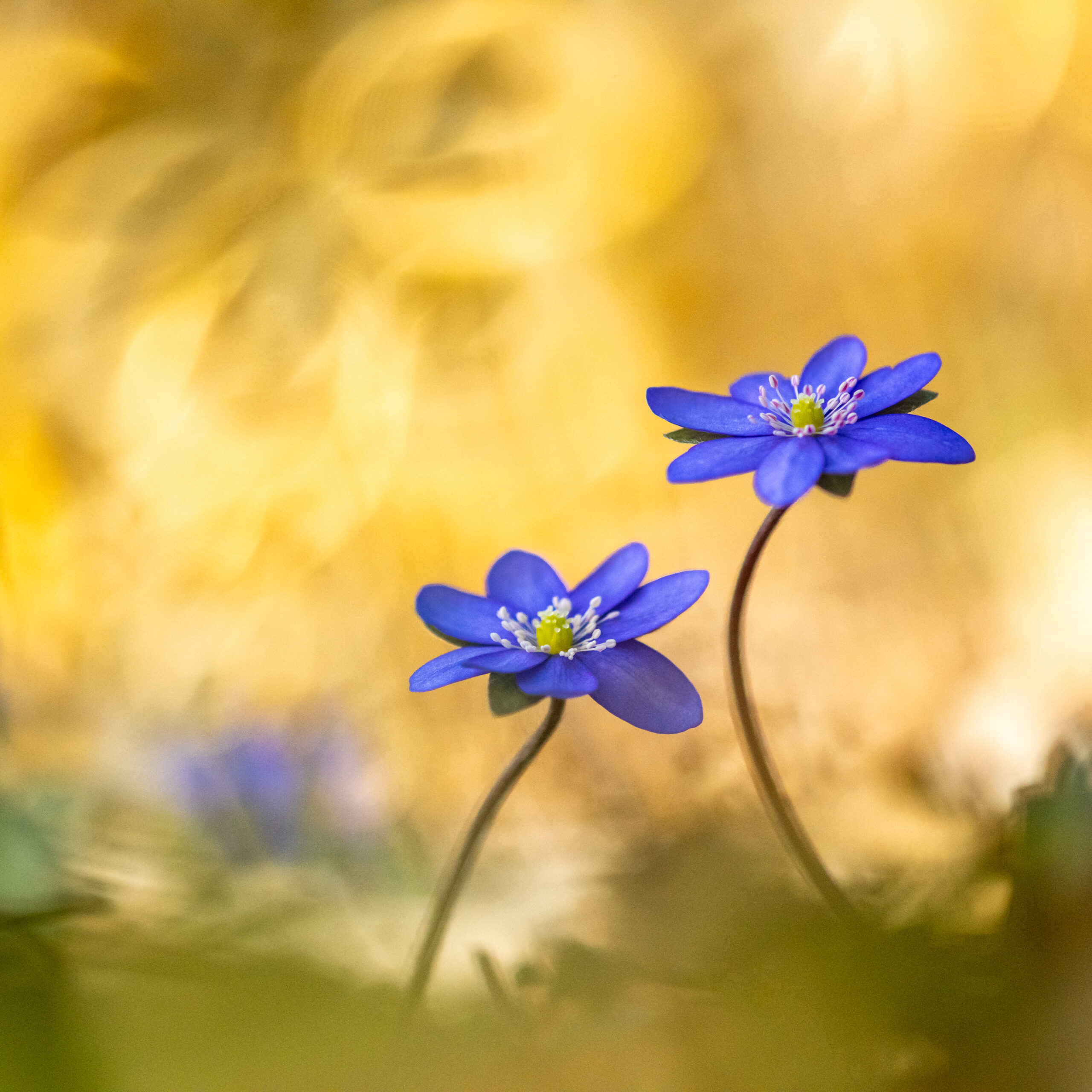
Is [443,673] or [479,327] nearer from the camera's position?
[443,673]

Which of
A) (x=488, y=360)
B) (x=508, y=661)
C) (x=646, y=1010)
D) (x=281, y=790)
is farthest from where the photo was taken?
(x=488, y=360)

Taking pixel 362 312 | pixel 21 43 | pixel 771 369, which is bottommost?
pixel 771 369

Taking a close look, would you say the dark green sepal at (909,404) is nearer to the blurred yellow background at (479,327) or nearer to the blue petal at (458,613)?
the blue petal at (458,613)

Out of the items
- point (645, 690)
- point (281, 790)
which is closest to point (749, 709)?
point (645, 690)

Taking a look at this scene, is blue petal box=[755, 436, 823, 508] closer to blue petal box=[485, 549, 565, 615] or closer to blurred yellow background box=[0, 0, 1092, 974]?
blue petal box=[485, 549, 565, 615]

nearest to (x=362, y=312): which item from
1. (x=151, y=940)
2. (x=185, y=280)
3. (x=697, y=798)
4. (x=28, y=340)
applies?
(x=185, y=280)

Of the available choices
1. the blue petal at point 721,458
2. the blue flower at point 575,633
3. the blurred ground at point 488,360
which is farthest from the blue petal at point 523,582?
the blurred ground at point 488,360

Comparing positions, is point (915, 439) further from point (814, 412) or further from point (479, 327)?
point (479, 327)

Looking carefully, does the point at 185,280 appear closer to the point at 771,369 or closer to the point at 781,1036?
the point at 771,369
